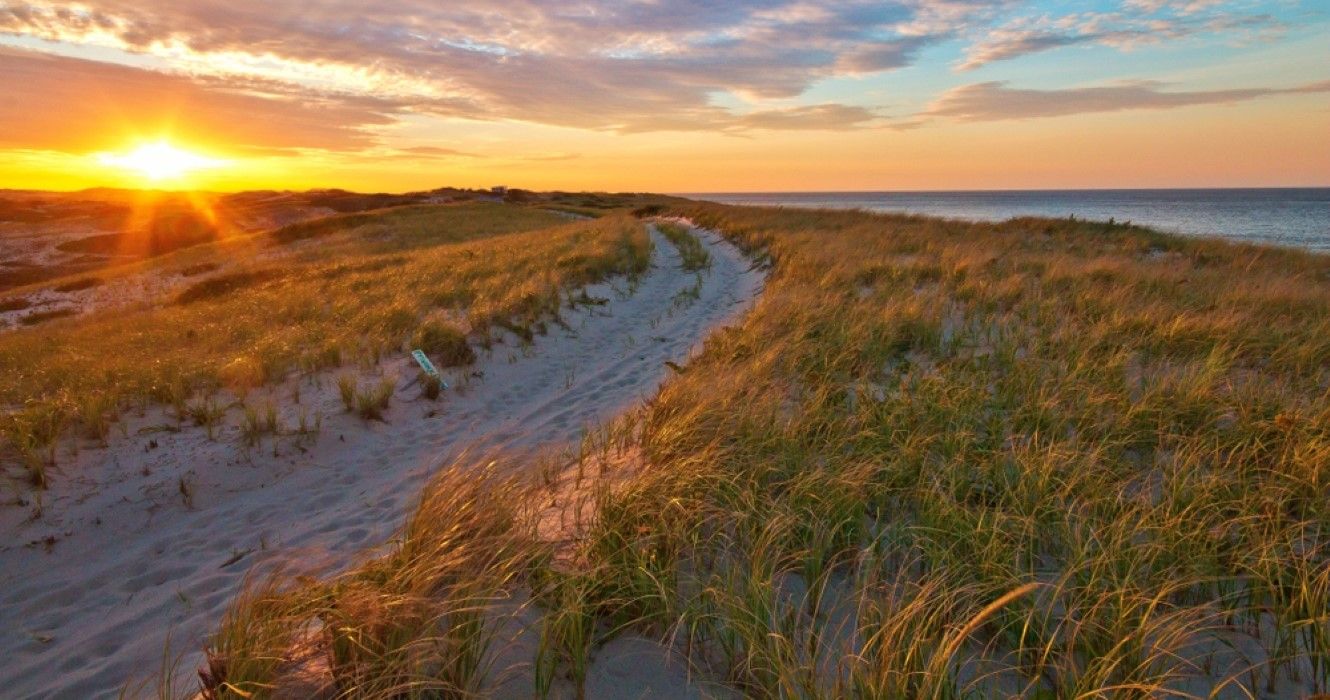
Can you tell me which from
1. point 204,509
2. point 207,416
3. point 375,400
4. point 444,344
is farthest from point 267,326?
A: point 204,509

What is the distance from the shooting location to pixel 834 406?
204 inches

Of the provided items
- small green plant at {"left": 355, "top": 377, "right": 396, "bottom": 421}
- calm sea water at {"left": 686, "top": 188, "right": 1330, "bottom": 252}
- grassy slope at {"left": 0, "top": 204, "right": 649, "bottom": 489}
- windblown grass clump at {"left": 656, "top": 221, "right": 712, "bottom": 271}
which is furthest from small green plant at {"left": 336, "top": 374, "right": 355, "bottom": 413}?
calm sea water at {"left": 686, "top": 188, "right": 1330, "bottom": 252}

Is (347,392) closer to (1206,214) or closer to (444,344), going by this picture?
(444,344)

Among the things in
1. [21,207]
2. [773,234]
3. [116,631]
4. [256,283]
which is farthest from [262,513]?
[21,207]

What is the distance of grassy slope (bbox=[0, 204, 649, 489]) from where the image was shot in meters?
6.67

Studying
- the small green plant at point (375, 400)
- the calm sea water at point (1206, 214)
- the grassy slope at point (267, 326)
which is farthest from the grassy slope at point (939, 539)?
the calm sea water at point (1206, 214)

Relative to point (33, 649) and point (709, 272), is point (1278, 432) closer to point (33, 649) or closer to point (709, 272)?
point (33, 649)

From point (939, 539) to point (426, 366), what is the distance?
6.51m

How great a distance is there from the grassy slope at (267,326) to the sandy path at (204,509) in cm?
59

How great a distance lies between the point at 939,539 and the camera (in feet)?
10.3

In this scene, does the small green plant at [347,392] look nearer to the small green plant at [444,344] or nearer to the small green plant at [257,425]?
the small green plant at [257,425]

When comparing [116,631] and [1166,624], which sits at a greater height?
[1166,624]

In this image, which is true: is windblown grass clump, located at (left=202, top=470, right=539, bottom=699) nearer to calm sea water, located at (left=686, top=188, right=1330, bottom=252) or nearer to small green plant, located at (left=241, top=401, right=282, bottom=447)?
small green plant, located at (left=241, top=401, right=282, bottom=447)

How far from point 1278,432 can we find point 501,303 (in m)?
9.91
